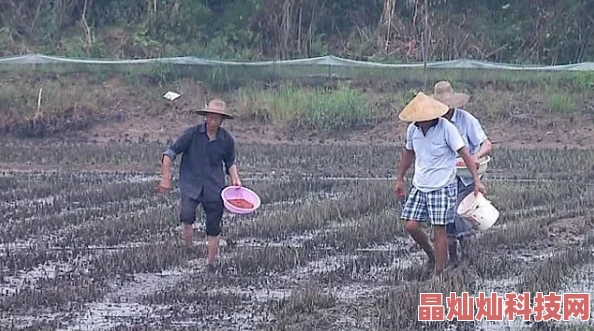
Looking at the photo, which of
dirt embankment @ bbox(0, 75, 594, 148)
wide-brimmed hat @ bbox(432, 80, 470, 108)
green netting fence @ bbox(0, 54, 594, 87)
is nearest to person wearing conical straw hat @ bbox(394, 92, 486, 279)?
wide-brimmed hat @ bbox(432, 80, 470, 108)

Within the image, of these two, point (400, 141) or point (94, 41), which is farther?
point (94, 41)

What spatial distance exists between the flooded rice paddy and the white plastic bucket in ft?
1.41

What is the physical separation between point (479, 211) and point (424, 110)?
2.81ft

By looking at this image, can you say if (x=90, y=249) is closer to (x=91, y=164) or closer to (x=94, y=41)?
(x=91, y=164)

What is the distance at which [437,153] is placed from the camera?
898cm

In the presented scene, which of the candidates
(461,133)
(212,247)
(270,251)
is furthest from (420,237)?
(212,247)

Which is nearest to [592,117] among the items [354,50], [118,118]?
[354,50]

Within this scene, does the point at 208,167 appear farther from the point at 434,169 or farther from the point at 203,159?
the point at 434,169

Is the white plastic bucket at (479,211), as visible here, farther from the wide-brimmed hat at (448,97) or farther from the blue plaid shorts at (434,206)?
the wide-brimmed hat at (448,97)

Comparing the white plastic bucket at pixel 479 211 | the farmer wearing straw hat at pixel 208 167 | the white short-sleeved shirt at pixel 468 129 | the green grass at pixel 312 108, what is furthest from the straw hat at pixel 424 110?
the green grass at pixel 312 108

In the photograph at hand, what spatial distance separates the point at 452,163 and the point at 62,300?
2.99 metres

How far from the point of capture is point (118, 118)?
20500 mm

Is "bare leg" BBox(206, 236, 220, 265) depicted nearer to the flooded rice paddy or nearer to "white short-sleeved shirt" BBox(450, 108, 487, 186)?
the flooded rice paddy

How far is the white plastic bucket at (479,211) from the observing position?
354 inches
